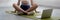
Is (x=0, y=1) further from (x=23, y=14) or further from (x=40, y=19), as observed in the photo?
(x=40, y=19)

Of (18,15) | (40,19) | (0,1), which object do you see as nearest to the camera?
(40,19)

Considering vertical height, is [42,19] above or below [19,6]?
below

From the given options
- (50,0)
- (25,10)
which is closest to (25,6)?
(25,10)

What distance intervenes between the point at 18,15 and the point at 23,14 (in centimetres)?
10

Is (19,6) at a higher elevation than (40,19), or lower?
higher

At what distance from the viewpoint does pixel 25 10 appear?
2.63 meters

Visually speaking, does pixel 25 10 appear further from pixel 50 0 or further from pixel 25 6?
pixel 50 0

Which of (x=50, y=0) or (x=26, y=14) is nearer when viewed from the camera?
(x=26, y=14)

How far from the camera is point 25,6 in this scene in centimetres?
265

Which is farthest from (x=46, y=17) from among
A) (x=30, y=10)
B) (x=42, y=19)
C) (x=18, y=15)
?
(x=18, y=15)

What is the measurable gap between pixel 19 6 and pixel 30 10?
0.23 meters

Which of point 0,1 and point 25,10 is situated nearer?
point 25,10

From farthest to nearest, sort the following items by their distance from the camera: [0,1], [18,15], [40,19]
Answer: [0,1] < [18,15] < [40,19]

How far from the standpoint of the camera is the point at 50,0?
4.04 metres
